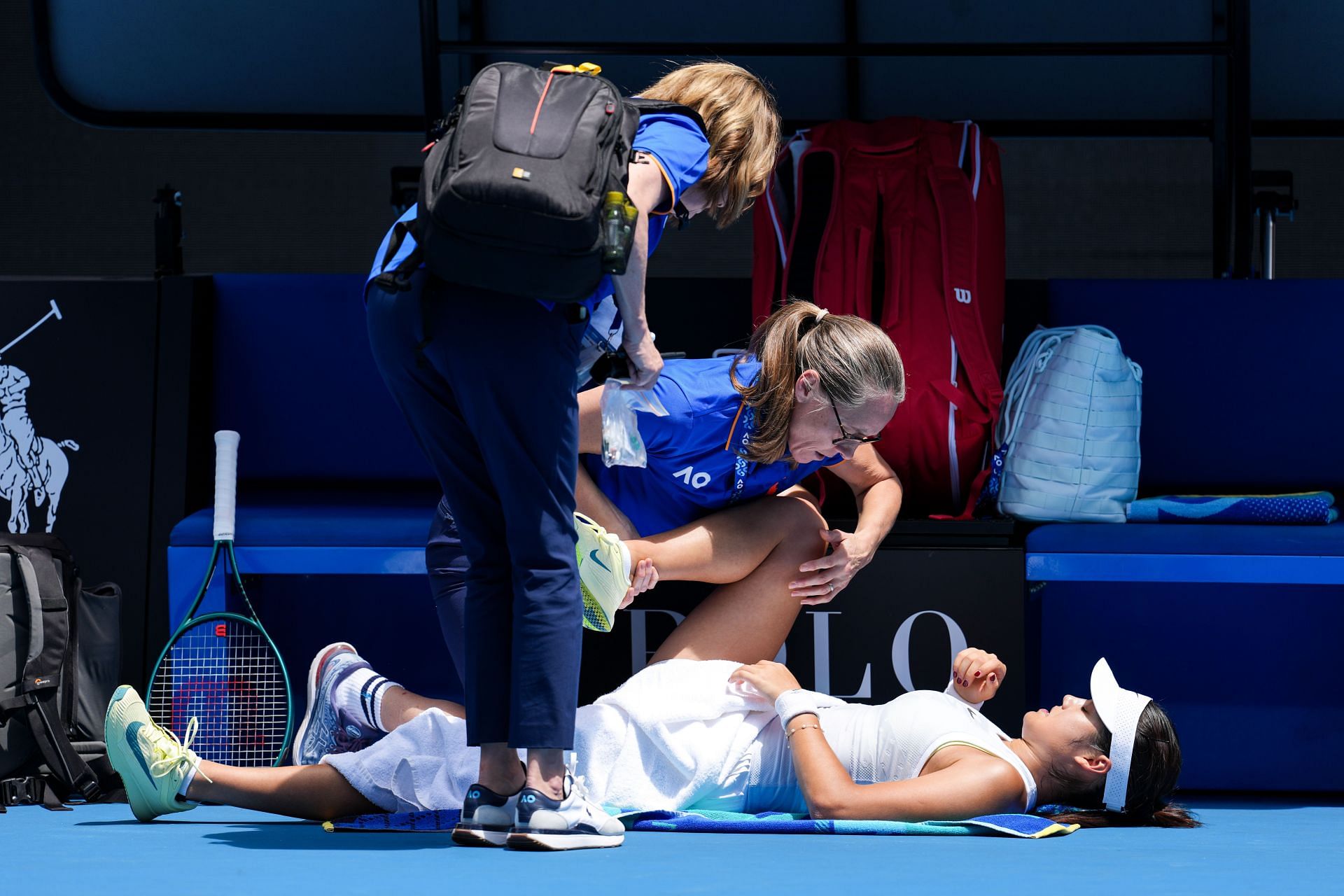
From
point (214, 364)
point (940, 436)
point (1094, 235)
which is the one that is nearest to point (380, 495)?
point (214, 364)

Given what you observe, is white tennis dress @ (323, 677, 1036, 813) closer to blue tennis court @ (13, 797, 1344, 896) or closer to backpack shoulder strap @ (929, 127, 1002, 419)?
blue tennis court @ (13, 797, 1344, 896)

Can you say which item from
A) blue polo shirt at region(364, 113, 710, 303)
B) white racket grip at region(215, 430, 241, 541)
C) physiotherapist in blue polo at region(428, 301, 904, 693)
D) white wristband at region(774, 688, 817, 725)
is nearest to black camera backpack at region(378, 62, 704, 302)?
blue polo shirt at region(364, 113, 710, 303)

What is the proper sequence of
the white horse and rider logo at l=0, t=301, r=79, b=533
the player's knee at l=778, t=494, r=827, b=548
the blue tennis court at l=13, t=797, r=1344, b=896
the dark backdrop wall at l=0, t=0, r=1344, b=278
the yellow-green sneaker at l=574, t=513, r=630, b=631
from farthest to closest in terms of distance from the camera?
1. the dark backdrop wall at l=0, t=0, r=1344, b=278
2. the white horse and rider logo at l=0, t=301, r=79, b=533
3. the player's knee at l=778, t=494, r=827, b=548
4. the yellow-green sneaker at l=574, t=513, r=630, b=631
5. the blue tennis court at l=13, t=797, r=1344, b=896

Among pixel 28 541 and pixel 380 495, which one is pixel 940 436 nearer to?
pixel 380 495

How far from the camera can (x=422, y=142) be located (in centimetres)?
477

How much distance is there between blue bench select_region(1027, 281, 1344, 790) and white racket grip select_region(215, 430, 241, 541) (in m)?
1.62

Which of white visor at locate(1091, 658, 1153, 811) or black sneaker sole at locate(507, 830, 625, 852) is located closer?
black sneaker sole at locate(507, 830, 625, 852)

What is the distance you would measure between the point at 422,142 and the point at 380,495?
64.9 inches

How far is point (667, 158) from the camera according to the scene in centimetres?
209

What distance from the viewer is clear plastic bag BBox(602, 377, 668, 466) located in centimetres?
254

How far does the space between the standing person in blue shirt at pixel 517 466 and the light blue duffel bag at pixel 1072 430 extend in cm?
125

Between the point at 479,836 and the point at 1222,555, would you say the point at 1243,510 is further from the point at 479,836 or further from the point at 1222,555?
the point at 479,836

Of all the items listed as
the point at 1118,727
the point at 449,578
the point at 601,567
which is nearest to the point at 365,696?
the point at 449,578

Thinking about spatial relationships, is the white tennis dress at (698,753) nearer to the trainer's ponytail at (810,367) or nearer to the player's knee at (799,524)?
the player's knee at (799,524)
